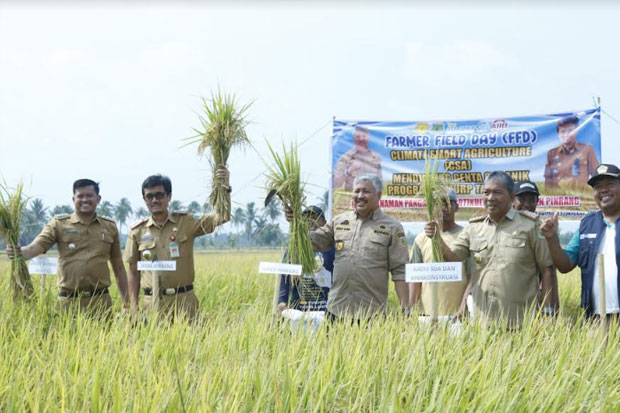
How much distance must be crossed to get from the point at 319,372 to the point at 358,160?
4906 mm

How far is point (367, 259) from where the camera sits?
13.4ft

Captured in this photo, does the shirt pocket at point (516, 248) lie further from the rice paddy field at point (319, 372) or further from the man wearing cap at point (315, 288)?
the man wearing cap at point (315, 288)

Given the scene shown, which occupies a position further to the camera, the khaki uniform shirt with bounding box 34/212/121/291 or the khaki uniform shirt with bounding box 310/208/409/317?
the khaki uniform shirt with bounding box 34/212/121/291

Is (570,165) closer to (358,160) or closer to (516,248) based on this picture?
(358,160)

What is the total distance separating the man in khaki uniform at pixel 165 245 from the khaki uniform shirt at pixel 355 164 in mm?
2820

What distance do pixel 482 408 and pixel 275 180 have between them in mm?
2270

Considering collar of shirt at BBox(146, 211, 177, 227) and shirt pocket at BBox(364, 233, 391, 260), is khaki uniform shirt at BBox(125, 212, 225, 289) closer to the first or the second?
collar of shirt at BBox(146, 211, 177, 227)

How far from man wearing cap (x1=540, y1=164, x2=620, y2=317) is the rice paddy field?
0.25 meters

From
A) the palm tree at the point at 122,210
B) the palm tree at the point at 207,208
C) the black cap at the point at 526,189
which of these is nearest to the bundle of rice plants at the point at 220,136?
the palm tree at the point at 207,208

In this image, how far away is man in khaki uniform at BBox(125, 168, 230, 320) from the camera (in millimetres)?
4496

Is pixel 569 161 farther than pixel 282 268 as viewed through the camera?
Yes

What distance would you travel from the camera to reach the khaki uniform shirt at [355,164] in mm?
7062

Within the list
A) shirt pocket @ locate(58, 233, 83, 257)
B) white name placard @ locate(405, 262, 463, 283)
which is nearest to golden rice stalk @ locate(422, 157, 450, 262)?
white name placard @ locate(405, 262, 463, 283)

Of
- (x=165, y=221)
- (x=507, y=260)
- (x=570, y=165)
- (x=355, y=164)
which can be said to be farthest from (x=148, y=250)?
(x=570, y=165)
